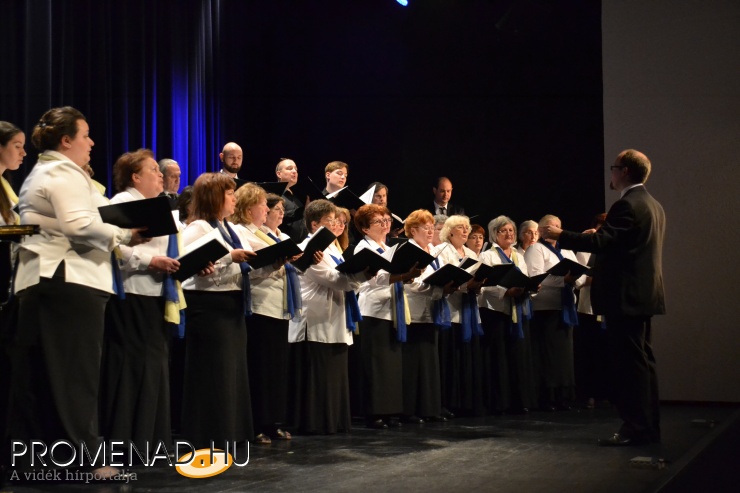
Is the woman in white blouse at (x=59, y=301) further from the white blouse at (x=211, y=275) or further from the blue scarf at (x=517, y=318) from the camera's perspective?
the blue scarf at (x=517, y=318)

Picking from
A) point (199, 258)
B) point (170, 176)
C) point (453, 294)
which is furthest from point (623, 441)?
point (170, 176)

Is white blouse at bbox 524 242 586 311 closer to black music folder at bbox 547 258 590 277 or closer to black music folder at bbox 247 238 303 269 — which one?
black music folder at bbox 547 258 590 277

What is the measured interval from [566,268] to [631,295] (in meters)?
2.06

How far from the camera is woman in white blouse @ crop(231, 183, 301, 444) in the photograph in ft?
16.8

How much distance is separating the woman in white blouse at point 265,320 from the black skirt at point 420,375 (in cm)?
126

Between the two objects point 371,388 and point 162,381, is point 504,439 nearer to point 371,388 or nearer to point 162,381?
point 371,388

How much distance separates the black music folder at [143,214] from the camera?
3619 mm

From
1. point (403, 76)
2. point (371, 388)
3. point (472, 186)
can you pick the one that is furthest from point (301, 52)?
point (371, 388)

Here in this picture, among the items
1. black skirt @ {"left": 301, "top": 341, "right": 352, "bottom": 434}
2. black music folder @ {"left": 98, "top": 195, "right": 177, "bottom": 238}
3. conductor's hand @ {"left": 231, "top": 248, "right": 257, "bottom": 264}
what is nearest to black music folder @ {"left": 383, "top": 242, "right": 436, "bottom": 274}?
black skirt @ {"left": 301, "top": 341, "right": 352, "bottom": 434}

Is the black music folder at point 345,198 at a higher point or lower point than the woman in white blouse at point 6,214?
higher

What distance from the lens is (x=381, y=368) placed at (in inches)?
239

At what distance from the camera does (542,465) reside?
4.39 metres

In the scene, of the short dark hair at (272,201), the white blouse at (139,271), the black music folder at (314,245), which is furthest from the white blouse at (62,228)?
the short dark hair at (272,201)

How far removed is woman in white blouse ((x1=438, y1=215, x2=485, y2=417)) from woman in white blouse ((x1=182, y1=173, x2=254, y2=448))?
2.33m
